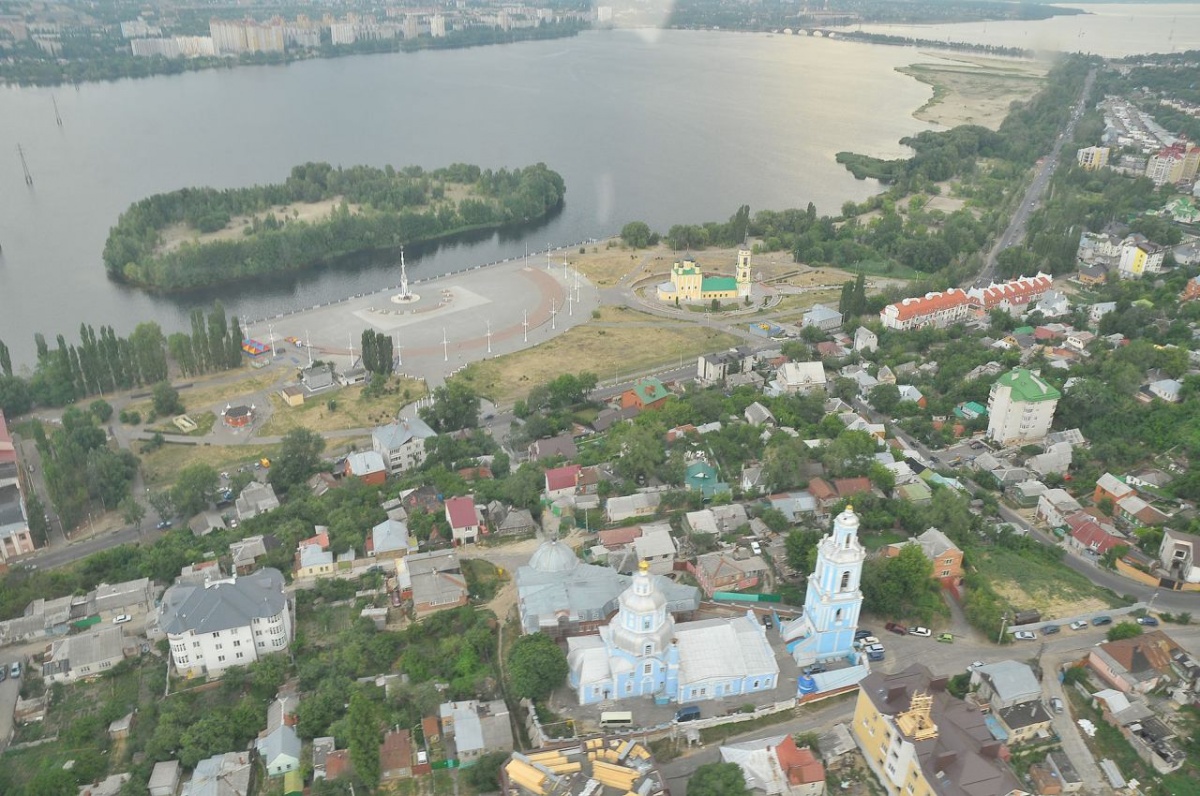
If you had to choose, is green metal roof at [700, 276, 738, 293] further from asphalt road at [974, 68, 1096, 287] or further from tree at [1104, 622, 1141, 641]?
tree at [1104, 622, 1141, 641]

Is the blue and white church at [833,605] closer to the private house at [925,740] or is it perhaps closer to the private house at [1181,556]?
the private house at [925,740]

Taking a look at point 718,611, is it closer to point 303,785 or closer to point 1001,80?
point 303,785

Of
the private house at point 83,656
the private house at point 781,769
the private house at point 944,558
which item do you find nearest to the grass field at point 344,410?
the private house at point 83,656

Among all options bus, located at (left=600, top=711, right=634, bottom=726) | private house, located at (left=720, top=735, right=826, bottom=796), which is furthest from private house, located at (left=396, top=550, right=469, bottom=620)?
private house, located at (left=720, top=735, right=826, bottom=796)

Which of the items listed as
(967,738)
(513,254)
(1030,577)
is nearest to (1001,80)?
(513,254)

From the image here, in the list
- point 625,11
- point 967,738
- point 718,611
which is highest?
point 625,11
